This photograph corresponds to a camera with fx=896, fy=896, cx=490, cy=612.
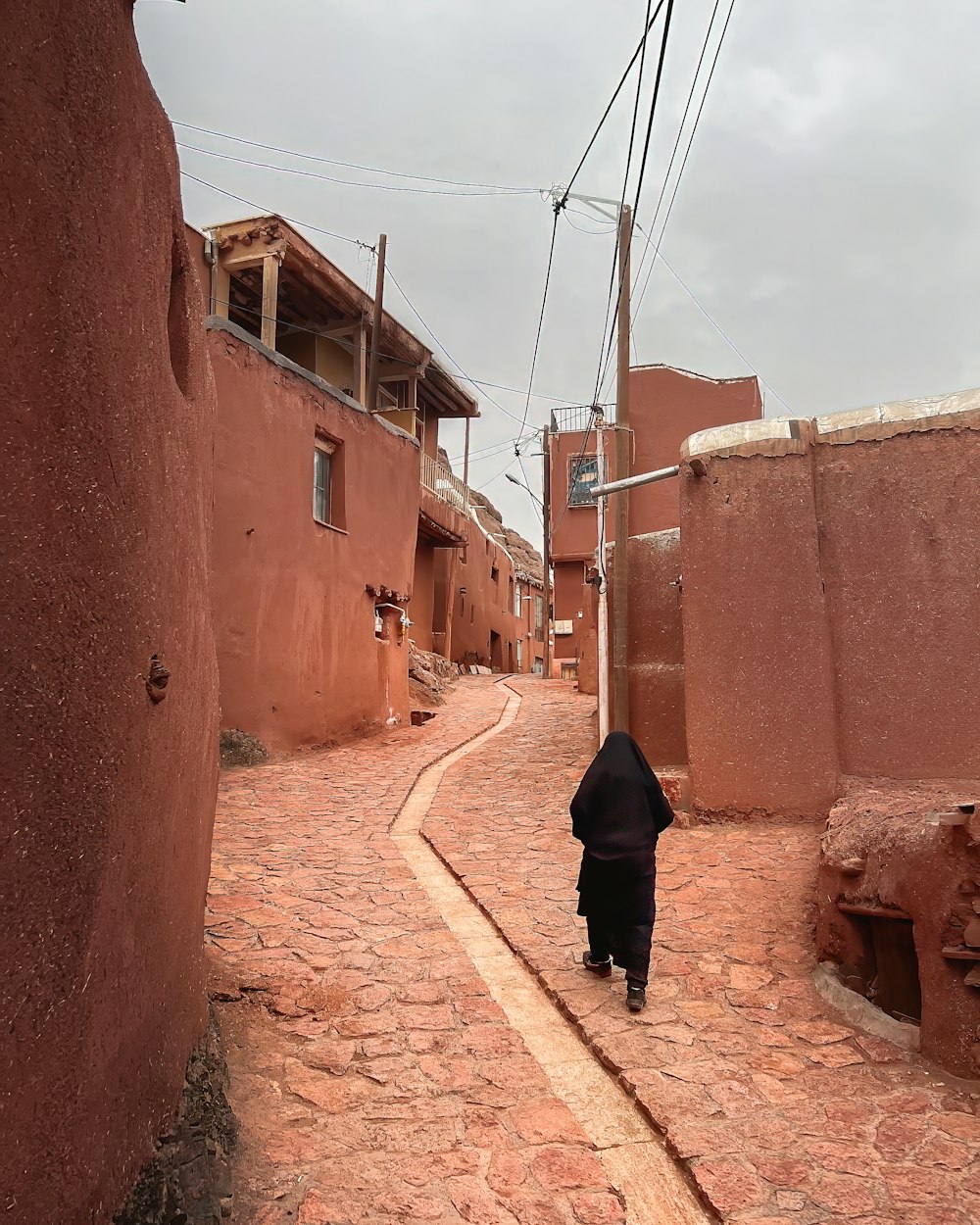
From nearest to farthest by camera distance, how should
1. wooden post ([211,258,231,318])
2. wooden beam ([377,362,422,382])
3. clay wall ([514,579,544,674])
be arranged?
wooden post ([211,258,231,318]), wooden beam ([377,362,422,382]), clay wall ([514,579,544,674])

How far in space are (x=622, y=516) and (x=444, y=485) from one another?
15408 millimetres

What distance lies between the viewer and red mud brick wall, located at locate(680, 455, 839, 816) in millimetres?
8172

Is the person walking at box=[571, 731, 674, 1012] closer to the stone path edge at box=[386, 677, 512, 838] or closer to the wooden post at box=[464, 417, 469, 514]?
the stone path edge at box=[386, 677, 512, 838]

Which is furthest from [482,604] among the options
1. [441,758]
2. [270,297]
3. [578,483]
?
Answer: [441,758]

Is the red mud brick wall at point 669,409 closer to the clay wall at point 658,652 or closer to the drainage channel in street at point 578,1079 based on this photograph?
the clay wall at point 658,652

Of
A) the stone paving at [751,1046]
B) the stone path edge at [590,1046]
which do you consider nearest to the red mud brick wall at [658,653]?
the stone paving at [751,1046]

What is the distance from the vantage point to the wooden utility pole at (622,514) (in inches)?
411

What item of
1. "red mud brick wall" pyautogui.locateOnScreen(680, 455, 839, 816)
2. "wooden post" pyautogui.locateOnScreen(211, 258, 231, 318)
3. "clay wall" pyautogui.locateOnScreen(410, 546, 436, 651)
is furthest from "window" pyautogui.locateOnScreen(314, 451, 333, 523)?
"clay wall" pyautogui.locateOnScreen(410, 546, 436, 651)

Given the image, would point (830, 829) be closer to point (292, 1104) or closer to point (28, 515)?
point (292, 1104)

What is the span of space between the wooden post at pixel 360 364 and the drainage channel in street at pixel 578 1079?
48.9ft

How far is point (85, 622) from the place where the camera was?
2643 millimetres

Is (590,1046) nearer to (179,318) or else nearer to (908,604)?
(179,318)

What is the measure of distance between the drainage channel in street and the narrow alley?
13 millimetres

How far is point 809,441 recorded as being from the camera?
8719 mm
